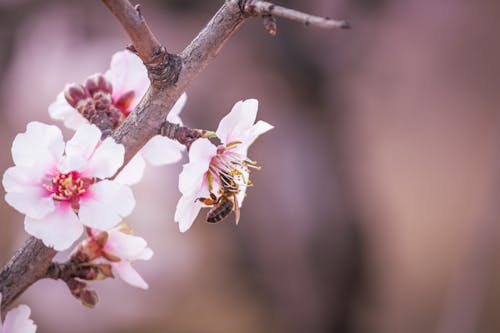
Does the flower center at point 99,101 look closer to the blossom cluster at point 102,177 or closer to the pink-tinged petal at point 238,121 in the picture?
the blossom cluster at point 102,177

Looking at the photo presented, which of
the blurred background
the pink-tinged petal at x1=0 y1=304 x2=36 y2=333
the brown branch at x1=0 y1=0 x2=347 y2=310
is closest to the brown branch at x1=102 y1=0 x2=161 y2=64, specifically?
the brown branch at x1=0 y1=0 x2=347 y2=310

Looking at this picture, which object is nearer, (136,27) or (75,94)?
(136,27)

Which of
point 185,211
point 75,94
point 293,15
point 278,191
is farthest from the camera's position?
point 278,191

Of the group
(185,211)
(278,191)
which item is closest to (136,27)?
(185,211)

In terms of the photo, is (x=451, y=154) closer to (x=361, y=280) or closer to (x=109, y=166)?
(x=361, y=280)

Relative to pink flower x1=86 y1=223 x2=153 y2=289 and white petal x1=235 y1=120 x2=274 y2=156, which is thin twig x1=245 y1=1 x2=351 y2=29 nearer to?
white petal x1=235 y1=120 x2=274 y2=156

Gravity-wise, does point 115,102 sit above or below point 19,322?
above

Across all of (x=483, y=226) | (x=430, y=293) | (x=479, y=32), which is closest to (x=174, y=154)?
(x=483, y=226)

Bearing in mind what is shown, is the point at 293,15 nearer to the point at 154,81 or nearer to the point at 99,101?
the point at 154,81
